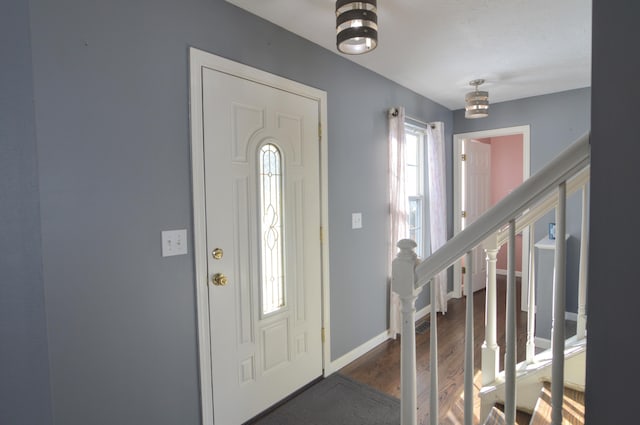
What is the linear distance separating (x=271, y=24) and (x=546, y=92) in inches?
125

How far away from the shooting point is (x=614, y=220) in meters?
0.66

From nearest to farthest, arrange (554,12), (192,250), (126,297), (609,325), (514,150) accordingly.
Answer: (609,325) → (126,297) → (192,250) → (554,12) → (514,150)

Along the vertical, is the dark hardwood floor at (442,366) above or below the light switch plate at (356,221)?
below

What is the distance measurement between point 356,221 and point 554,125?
263 centimetres

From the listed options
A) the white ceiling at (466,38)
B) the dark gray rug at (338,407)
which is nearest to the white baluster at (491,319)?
the dark gray rug at (338,407)

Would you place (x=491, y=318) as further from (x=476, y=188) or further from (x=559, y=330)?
(x=476, y=188)

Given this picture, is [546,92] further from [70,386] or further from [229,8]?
[70,386]

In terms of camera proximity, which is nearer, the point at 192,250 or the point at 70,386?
the point at 70,386

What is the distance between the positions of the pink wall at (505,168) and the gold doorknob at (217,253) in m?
4.84

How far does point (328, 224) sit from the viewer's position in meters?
2.56

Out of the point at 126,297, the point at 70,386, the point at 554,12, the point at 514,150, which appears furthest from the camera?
the point at 514,150

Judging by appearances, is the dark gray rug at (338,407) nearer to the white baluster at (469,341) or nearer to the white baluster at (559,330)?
the white baluster at (469,341)

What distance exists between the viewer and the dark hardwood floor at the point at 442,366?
2.20m

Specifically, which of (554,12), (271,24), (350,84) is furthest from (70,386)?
(554,12)
